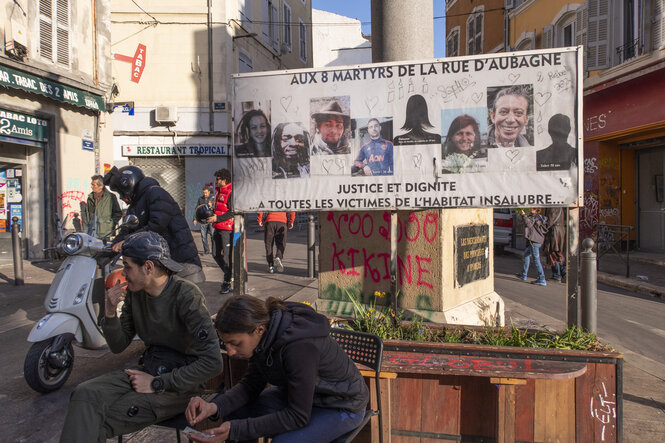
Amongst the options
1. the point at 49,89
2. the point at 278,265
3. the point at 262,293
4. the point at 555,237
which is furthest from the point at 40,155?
the point at 555,237

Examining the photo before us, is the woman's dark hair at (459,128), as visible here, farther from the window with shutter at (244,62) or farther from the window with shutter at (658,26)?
the window with shutter at (244,62)

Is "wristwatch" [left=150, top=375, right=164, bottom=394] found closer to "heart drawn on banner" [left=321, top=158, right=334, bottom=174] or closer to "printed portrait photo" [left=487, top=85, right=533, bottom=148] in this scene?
"heart drawn on banner" [left=321, top=158, right=334, bottom=174]

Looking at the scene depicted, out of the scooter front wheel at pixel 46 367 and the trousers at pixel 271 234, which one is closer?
the scooter front wheel at pixel 46 367

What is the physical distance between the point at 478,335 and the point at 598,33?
13.5 meters

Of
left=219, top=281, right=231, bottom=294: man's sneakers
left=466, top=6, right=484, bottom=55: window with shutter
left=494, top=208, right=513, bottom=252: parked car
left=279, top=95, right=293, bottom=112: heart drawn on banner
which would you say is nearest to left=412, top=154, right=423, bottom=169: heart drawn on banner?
left=279, top=95, right=293, bottom=112: heart drawn on banner

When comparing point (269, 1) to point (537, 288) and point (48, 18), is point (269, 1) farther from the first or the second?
point (537, 288)

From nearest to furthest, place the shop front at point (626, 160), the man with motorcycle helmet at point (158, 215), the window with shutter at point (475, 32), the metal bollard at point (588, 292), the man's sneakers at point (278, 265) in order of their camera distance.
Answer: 1. the metal bollard at point (588, 292)
2. the man with motorcycle helmet at point (158, 215)
3. the man's sneakers at point (278, 265)
4. the shop front at point (626, 160)
5. the window with shutter at point (475, 32)

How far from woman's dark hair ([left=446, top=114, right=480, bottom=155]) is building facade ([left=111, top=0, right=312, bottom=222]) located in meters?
18.1

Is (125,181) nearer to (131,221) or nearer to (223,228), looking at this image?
(131,221)

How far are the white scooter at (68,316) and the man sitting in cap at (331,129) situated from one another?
169 centimetres

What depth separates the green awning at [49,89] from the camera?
10.4 metres

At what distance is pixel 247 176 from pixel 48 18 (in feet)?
34.3

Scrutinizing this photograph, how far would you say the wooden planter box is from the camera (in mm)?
2863

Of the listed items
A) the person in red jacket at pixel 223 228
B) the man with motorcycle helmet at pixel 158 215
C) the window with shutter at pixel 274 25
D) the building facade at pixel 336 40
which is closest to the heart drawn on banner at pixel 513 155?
the man with motorcycle helmet at pixel 158 215
